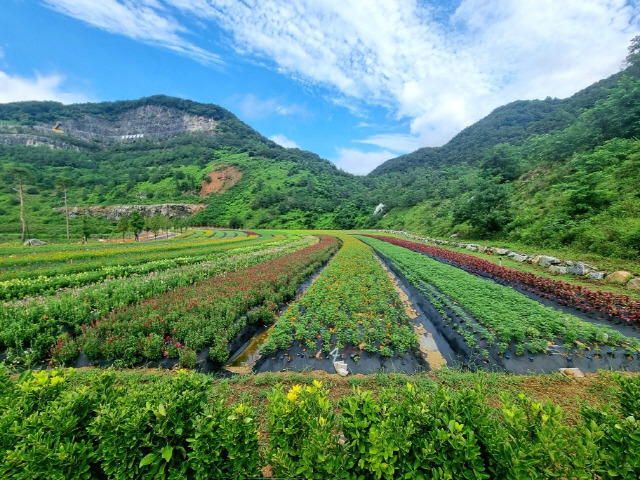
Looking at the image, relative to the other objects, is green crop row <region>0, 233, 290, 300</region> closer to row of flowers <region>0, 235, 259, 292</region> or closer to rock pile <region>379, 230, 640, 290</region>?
row of flowers <region>0, 235, 259, 292</region>

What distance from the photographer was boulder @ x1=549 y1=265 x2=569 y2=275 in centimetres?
1280

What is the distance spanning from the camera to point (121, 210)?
248ft

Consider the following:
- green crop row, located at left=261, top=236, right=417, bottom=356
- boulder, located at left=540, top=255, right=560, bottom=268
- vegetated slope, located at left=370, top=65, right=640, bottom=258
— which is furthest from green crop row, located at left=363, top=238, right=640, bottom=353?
vegetated slope, located at left=370, top=65, right=640, bottom=258

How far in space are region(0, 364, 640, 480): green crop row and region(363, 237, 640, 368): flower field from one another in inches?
178

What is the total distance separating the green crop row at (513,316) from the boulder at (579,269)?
5131mm

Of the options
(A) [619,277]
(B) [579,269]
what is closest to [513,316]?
(A) [619,277]

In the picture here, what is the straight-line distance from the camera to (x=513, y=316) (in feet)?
26.1

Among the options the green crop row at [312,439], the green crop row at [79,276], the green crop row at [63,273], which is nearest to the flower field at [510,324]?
the green crop row at [312,439]

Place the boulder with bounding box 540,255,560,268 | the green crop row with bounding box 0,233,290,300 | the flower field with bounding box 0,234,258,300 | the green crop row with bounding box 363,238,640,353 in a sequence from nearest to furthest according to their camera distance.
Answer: the green crop row with bounding box 363,238,640,353, the green crop row with bounding box 0,233,290,300, the flower field with bounding box 0,234,258,300, the boulder with bounding box 540,255,560,268

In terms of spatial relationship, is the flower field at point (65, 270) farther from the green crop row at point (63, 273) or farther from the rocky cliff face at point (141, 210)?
the rocky cliff face at point (141, 210)

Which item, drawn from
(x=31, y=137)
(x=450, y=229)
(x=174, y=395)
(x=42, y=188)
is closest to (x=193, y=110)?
(x=31, y=137)

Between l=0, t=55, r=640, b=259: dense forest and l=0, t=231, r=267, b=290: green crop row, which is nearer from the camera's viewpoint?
l=0, t=231, r=267, b=290: green crop row

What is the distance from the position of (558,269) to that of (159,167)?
13529 centimetres

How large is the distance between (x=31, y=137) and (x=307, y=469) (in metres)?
179
